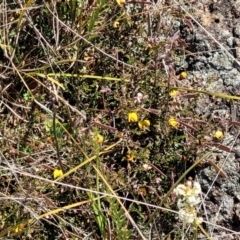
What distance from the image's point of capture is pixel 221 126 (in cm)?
218

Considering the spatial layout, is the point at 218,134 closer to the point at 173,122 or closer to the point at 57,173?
the point at 173,122

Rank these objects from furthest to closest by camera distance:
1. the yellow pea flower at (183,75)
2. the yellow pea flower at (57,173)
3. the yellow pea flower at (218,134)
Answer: the yellow pea flower at (183,75)
the yellow pea flower at (218,134)
the yellow pea flower at (57,173)

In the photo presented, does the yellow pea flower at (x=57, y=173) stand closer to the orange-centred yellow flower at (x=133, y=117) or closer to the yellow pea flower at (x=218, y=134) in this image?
the orange-centred yellow flower at (x=133, y=117)

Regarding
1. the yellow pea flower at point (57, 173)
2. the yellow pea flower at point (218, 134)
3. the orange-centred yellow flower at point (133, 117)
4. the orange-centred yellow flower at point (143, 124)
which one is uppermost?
the orange-centred yellow flower at point (133, 117)

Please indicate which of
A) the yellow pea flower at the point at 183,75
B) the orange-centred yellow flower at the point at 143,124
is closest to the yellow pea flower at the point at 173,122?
the orange-centred yellow flower at the point at 143,124

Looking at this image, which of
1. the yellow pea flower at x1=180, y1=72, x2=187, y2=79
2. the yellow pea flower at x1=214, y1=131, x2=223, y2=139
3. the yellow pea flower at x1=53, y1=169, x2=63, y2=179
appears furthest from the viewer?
the yellow pea flower at x1=180, y1=72, x2=187, y2=79

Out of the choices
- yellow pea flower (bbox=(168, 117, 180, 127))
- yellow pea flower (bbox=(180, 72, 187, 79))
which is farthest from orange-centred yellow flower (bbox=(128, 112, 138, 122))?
yellow pea flower (bbox=(180, 72, 187, 79))

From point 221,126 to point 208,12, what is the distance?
1.82 ft

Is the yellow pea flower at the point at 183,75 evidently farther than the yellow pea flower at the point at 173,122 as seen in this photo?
Yes

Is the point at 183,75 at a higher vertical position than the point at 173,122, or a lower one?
higher

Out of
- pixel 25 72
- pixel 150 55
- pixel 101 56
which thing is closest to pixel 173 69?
pixel 150 55

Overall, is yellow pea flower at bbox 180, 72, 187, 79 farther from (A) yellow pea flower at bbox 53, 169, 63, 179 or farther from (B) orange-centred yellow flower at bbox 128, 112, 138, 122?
(A) yellow pea flower at bbox 53, 169, 63, 179

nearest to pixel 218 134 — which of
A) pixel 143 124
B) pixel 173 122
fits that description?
pixel 173 122

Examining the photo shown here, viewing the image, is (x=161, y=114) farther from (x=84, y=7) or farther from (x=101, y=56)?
(x=84, y=7)
